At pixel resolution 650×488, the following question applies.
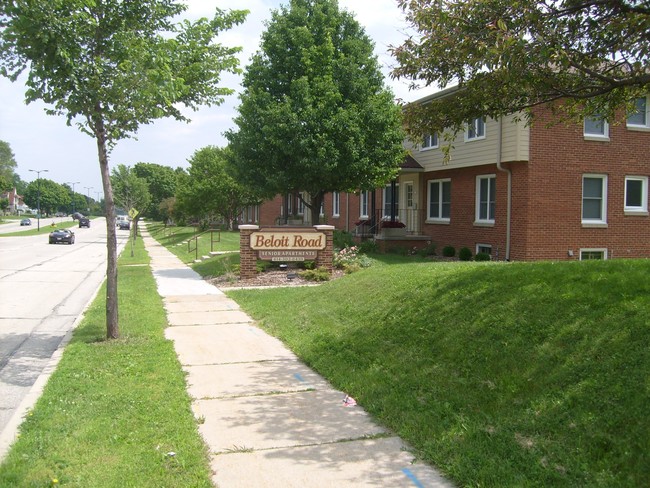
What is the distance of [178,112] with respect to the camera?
905cm

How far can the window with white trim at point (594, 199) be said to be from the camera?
17.8 metres

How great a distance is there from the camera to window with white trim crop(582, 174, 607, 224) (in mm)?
A: 17812

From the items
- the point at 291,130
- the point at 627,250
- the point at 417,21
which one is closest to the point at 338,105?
the point at 291,130

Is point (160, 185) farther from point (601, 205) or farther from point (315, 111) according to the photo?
point (601, 205)

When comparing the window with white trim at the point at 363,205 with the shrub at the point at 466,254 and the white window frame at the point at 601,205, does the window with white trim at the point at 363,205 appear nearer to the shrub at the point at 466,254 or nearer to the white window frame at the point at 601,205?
the shrub at the point at 466,254

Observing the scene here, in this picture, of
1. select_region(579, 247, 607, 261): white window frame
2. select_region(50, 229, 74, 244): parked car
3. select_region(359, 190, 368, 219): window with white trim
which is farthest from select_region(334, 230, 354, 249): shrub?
select_region(50, 229, 74, 244): parked car

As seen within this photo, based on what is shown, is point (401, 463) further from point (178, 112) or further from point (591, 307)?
point (178, 112)

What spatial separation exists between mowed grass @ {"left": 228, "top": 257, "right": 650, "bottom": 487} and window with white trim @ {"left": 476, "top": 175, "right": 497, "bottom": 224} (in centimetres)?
1082

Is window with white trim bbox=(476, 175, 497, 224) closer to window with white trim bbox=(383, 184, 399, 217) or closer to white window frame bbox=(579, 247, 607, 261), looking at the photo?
white window frame bbox=(579, 247, 607, 261)

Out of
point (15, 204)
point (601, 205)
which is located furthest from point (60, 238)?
point (15, 204)

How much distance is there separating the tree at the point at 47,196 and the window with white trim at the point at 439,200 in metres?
134

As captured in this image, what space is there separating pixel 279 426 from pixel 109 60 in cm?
571

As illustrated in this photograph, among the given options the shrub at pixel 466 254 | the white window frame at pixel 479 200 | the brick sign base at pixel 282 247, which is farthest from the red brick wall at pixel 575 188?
the brick sign base at pixel 282 247

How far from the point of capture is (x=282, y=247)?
16.3 meters
